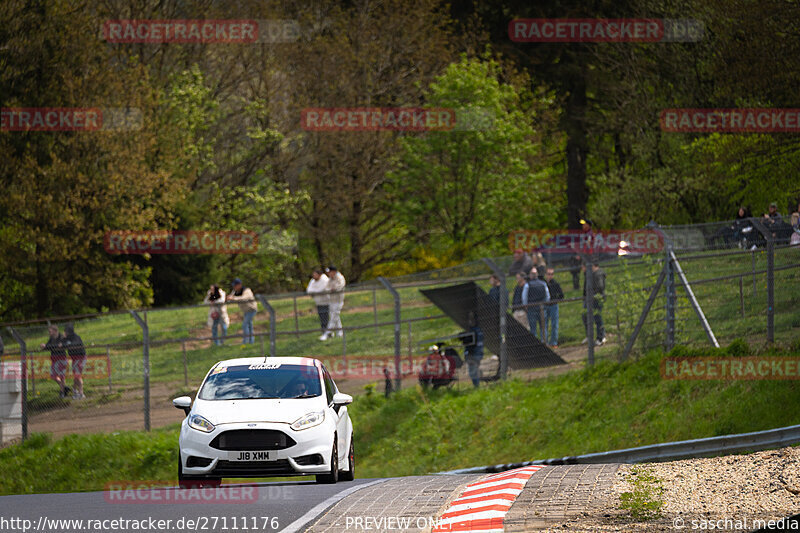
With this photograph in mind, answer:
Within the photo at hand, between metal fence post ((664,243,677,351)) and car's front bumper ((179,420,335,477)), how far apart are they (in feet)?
30.5

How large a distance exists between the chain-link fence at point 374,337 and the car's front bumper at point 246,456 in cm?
931

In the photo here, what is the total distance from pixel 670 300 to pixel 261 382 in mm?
9007

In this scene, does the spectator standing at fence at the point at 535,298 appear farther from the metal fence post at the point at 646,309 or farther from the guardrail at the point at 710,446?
the guardrail at the point at 710,446

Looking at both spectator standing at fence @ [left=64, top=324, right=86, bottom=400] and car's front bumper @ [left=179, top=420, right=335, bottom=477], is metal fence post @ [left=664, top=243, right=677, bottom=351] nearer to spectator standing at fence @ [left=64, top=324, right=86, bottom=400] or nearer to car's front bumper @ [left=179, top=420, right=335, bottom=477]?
car's front bumper @ [left=179, top=420, right=335, bottom=477]

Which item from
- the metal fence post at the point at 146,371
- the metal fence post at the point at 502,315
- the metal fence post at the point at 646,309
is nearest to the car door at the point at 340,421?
the metal fence post at the point at 646,309

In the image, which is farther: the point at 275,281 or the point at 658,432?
the point at 275,281

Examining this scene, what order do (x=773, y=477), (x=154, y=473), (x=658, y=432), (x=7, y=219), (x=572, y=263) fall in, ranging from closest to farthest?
(x=773, y=477)
(x=658, y=432)
(x=154, y=473)
(x=572, y=263)
(x=7, y=219)

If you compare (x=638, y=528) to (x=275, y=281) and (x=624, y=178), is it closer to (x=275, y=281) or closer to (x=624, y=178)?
(x=624, y=178)

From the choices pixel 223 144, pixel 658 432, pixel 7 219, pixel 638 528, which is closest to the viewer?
pixel 638 528

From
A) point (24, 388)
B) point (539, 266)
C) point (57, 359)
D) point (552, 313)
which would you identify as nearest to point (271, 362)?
point (552, 313)

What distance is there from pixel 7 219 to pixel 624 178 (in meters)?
24.3

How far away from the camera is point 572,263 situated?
2922 centimetres

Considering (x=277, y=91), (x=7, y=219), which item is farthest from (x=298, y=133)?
(x=7, y=219)

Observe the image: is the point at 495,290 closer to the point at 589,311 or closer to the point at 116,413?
the point at 589,311
